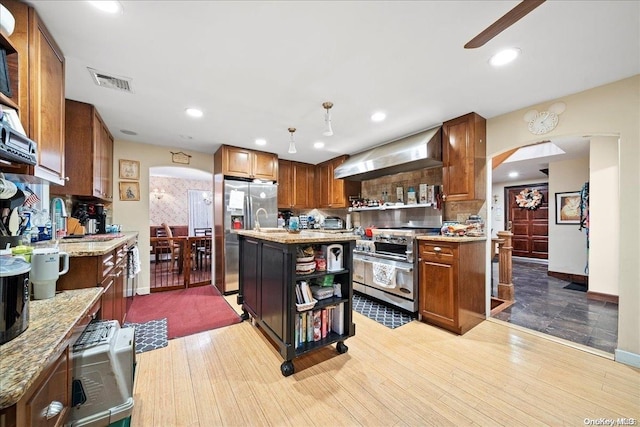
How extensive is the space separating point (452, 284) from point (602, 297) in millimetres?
3003

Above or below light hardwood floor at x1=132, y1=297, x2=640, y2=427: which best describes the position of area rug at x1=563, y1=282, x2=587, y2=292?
below

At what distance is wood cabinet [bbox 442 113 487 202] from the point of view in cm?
277

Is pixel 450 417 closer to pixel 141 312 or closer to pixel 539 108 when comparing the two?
pixel 539 108

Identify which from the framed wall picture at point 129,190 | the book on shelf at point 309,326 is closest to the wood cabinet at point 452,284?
the book on shelf at point 309,326

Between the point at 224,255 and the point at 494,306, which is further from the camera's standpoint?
the point at 224,255

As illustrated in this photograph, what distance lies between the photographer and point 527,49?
5.63 feet

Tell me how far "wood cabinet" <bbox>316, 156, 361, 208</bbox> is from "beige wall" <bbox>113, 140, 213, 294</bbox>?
2.81m

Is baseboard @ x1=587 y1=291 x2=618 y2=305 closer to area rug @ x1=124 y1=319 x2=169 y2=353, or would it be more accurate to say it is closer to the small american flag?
area rug @ x1=124 y1=319 x2=169 y2=353

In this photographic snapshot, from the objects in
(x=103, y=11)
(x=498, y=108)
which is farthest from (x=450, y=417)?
(x=103, y=11)

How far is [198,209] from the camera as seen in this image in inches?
337

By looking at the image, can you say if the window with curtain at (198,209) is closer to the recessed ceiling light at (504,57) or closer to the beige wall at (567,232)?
the recessed ceiling light at (504,57)

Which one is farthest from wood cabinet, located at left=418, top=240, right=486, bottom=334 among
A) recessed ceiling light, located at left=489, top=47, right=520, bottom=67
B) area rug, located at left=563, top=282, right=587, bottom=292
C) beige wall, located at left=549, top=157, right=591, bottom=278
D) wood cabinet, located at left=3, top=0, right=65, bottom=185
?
beige wall, located at left=549, top=157, right=591, bottom=278

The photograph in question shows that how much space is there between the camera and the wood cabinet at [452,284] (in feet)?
8.36

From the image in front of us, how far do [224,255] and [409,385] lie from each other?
10.3ft
